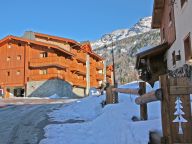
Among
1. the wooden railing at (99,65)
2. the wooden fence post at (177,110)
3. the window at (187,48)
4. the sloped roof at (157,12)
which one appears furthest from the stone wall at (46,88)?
the wooden fence post at (177,110)

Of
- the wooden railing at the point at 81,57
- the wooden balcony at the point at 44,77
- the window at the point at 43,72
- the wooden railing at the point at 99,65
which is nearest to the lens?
the wooden balcony at the point at 44,77

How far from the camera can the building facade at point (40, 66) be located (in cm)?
4928

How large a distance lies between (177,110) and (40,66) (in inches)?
1820

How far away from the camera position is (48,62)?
49.1m

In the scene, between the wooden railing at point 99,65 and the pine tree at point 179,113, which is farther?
the wooden railing at point 99,65

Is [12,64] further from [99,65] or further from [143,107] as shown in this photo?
[143,107]

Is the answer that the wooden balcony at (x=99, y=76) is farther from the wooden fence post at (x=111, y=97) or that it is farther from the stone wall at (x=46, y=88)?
the wooden fence post at (x=111, y=97)

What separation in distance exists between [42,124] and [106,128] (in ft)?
12.9

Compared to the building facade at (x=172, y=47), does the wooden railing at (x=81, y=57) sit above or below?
above

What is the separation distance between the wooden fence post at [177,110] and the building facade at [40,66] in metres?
44.4

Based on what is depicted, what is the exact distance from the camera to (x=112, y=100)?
15.1 metres

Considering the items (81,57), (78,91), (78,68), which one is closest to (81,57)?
(81,57)

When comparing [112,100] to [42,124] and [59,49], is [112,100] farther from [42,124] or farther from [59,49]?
[59,49]

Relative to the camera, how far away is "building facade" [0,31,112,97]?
49.3 m
